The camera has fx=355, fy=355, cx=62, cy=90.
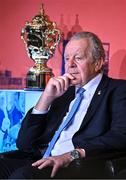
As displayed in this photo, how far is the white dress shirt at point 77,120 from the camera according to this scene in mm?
1826

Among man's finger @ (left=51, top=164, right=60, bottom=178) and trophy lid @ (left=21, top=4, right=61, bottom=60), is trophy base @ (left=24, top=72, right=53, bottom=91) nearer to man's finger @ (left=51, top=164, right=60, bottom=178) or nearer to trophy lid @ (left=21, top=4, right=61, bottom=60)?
trophy lid @ (left=21, top=4, right=61, bottom=60)

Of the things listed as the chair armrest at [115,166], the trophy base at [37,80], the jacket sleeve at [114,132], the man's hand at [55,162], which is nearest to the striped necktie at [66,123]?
the jacket sleeve at [114,132]

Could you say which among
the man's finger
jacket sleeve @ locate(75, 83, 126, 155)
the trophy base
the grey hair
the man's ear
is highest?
the grey hair

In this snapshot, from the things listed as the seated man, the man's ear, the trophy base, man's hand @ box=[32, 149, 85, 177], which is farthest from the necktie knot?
the trophy base

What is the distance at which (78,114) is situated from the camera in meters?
1.85

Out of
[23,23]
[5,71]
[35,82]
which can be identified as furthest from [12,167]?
[23,23]

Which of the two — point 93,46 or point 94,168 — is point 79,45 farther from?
point 94,168

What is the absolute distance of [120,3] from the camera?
2656mm

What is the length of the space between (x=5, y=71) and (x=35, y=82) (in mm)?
431

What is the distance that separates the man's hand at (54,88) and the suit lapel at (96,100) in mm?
151

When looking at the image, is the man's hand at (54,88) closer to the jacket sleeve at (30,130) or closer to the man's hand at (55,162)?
the jacket sleeve at (30,130)

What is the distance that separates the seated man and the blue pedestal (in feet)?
1.04

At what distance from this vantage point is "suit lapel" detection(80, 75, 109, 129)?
5.83ft

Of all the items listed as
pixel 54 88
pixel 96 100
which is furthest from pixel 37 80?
pixel 96 100
